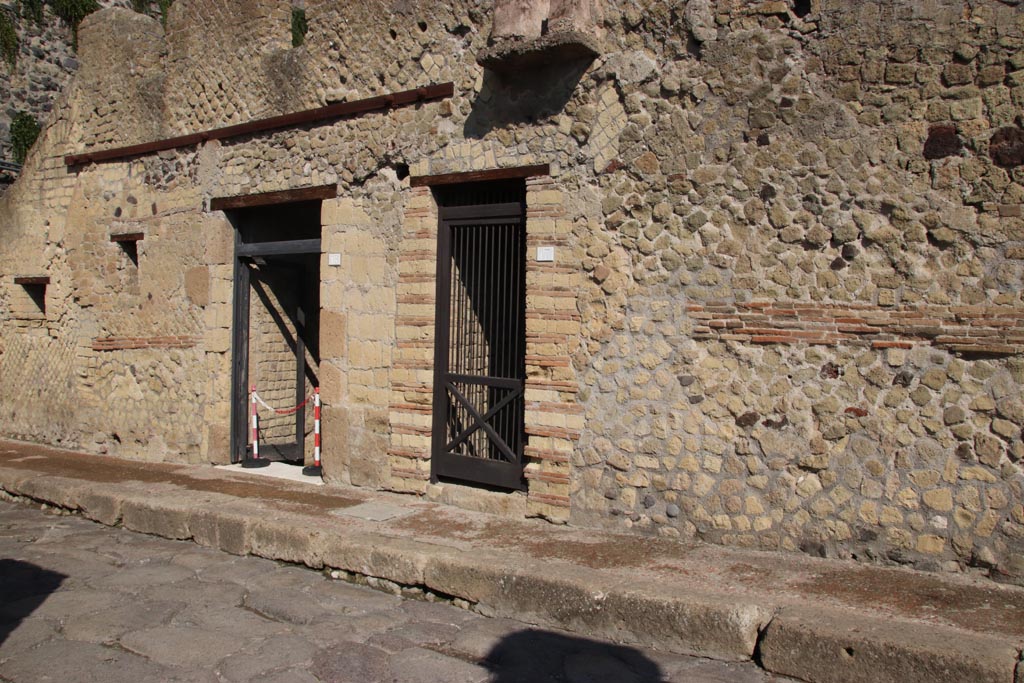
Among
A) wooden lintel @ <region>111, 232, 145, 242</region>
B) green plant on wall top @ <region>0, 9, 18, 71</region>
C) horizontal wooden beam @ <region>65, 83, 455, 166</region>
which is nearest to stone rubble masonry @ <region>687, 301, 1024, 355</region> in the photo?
horizontal wooden beam @ <region>65, 83, 455, 166</region>

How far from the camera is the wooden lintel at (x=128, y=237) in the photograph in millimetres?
8730

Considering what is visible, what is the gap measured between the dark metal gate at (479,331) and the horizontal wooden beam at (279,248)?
149 cm

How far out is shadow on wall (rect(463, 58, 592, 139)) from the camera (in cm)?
588

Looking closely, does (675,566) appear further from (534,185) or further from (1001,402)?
(534,185)

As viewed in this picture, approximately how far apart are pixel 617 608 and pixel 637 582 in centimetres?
22

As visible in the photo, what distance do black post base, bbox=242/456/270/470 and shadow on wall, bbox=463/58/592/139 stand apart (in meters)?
3.89

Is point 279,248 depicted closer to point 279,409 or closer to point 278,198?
point 278,198

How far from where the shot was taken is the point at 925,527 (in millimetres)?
4672

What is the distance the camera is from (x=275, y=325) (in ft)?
28.4

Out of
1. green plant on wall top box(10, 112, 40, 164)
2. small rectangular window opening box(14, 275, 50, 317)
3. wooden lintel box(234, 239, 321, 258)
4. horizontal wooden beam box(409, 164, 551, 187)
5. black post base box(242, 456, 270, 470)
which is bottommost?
black post base box(242, 456, 270, 470)

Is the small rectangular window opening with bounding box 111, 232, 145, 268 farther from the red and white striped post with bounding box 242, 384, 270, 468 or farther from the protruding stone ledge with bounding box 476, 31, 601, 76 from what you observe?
the protruding stone ledge with bounding box 476, 31, 601, 76

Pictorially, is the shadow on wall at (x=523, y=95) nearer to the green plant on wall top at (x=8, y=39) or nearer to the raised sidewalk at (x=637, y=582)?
the raised sidewalk at (x=637, y=582)

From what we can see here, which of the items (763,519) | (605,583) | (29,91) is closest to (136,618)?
(605,583)

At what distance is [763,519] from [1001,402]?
1.44 meters
